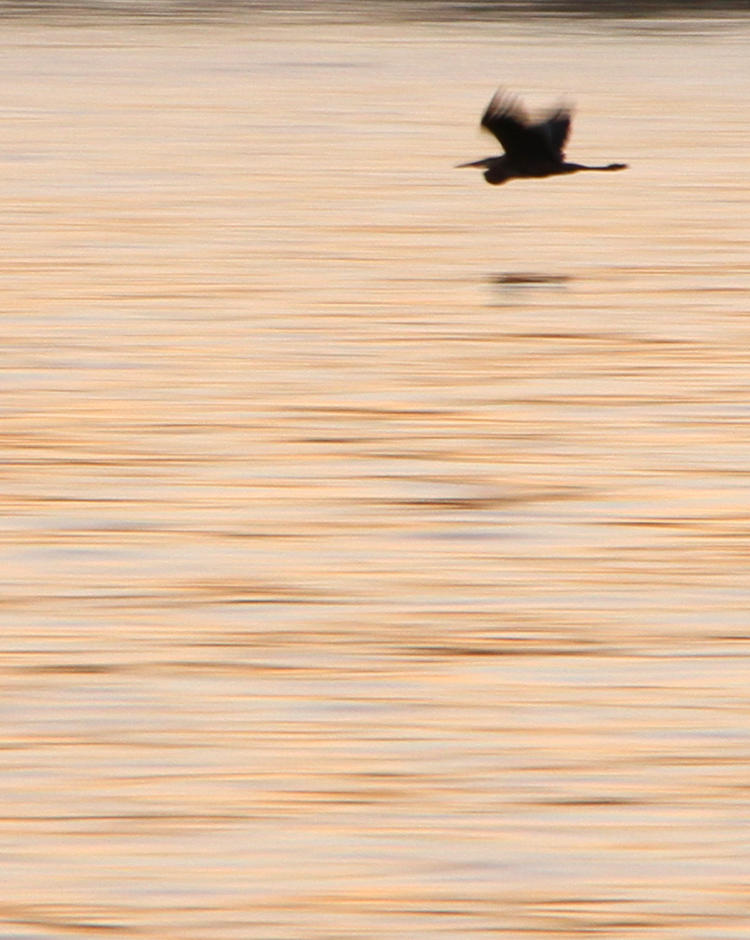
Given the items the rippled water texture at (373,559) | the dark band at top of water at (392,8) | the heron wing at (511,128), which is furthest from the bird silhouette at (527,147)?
the dark band at top of water at (392,8)

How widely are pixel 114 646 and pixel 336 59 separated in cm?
1345

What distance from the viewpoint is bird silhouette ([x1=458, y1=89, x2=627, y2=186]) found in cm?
822

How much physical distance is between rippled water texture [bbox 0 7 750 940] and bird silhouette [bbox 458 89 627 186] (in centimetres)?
35

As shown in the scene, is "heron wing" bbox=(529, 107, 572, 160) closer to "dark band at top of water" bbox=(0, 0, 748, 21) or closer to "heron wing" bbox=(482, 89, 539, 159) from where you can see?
"heron wing" bbox=(482, 89, 539, 159)

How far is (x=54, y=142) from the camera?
1204 cm

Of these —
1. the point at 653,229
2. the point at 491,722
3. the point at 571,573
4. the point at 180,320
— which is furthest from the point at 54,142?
the point at 491,722

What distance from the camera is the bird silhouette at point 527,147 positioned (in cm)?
822

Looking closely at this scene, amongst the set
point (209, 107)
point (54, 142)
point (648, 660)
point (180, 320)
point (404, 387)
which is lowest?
point (648, 660)

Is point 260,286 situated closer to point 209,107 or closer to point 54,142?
point 54,142

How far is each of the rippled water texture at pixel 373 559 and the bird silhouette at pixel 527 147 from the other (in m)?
0.35

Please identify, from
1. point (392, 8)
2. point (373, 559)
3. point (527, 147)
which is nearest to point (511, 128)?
point (527, 147)

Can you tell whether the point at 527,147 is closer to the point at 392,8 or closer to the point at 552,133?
the point at 552,133

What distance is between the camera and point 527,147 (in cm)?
833

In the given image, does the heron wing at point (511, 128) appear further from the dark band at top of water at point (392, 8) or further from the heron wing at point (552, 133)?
the dark band at top of water at point (392, 8)
